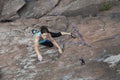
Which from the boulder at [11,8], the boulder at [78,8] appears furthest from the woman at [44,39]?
the boulder at [11,8]

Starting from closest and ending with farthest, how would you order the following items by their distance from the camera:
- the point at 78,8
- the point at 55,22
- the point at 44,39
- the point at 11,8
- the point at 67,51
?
the point at 44,39, the point at 67,51, the point at 55,22, the point at 78,8, the point at 11,8

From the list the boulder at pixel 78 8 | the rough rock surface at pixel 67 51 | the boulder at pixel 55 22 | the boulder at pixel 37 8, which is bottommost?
the rough rock surface at pixel 67 51

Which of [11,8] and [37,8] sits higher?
[11,8]

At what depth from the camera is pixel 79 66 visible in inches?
431

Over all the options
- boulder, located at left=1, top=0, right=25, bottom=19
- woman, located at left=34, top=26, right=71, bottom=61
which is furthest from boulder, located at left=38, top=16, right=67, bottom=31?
woman, located at left=34, top=26, right=71, bottom=61

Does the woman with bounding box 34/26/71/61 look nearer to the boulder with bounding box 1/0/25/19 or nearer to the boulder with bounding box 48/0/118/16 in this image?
the boulder with bounding box 48/0/118/16

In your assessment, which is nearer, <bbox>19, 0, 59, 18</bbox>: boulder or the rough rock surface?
the rough rock surface

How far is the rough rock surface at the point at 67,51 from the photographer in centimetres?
1065

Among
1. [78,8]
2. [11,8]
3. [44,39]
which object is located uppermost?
[11,8]

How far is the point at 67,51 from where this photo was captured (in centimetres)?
1214

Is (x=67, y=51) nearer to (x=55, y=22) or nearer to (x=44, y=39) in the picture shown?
(x=44, y=39)

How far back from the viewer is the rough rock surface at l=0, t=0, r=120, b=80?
34.9 feet

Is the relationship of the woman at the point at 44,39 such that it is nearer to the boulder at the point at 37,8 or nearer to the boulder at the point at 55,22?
the boulder at the point at 55,22

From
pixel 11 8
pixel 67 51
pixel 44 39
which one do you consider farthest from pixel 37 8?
pixel 67 51
